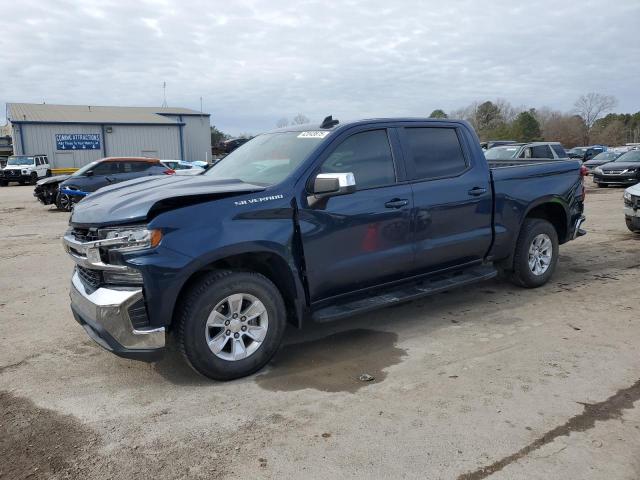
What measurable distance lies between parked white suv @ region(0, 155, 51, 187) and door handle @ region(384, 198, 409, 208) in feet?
103

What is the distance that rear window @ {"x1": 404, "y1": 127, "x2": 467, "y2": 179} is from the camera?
496cm

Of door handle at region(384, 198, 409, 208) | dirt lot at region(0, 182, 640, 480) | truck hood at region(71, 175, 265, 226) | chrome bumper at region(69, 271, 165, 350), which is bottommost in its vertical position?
dirt lot at region(0, 182, 640, 480)

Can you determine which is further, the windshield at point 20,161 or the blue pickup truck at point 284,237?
the windshield at point 20,161

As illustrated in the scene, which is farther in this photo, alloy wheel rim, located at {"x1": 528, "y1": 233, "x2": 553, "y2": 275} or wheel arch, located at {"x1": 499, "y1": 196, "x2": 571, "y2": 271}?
alloy wheel rim, located at {"x1": 528, "y1": 233, "x2": 553, "y2": 275}

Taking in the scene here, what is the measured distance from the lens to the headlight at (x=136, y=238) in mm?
3529

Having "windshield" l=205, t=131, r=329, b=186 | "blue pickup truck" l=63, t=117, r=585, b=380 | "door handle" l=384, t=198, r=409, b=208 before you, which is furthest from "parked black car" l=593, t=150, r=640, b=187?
"windshield" l=205, t=131, r=329, b=186

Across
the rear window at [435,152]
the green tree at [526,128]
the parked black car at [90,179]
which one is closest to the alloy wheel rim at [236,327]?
the rear window at [435,152]

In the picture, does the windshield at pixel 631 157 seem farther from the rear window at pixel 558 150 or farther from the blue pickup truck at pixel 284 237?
the blue pickup truck at pixel 284 237

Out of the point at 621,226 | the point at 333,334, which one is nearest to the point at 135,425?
the point at 333,334

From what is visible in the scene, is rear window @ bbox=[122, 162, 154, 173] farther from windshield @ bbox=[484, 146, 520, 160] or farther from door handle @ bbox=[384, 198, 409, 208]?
door handle @ bbox=[384, 198, 409, 208]

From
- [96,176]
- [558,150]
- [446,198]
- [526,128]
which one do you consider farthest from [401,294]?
[526,128]

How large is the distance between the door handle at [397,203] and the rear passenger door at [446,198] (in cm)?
15

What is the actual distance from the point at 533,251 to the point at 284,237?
3.49 meters

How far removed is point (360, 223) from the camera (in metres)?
4.39
